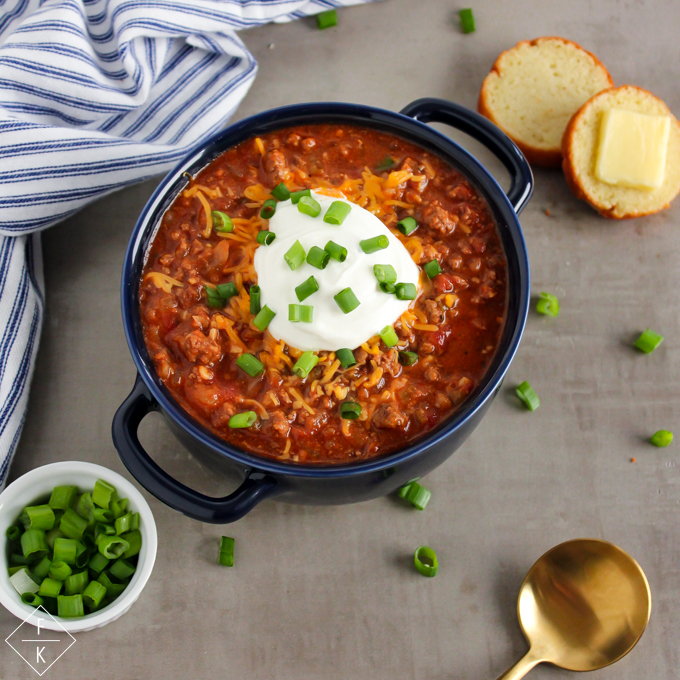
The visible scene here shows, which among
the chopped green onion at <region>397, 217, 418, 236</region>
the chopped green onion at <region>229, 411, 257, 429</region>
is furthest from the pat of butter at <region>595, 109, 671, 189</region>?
the chopped green onion at <region>229, 411, 257, 429</region>

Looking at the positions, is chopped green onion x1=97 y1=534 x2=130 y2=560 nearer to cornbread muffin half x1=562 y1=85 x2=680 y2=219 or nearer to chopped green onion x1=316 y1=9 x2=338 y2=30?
cornbread muffin half x1=562 y1=85 x2=680 y2=219

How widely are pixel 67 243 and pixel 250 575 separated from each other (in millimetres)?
1829

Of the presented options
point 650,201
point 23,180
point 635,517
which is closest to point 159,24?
point 23,180

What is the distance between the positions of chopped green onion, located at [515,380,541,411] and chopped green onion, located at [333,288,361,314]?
1.10 metres

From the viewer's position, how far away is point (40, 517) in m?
2.98

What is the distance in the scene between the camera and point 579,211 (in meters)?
3.65

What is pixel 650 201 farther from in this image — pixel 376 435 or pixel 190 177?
pixel 190 177

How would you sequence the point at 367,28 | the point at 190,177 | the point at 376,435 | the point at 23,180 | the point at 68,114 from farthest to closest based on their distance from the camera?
1. the point at 367,28
2. the point at 68,114
3. the point at 23,180
4. the point at 190,177
5. the point at 376,435

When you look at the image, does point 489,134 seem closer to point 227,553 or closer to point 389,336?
point 389,336

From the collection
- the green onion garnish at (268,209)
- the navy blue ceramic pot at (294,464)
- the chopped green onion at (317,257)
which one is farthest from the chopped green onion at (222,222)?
the chopped green onion at (317,257)

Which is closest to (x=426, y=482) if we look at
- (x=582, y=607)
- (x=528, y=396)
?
(x=528, y=396)

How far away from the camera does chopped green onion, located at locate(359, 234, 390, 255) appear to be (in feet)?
8.75

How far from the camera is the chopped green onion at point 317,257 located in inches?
105

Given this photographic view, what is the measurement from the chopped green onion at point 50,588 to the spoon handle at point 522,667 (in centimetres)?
181
